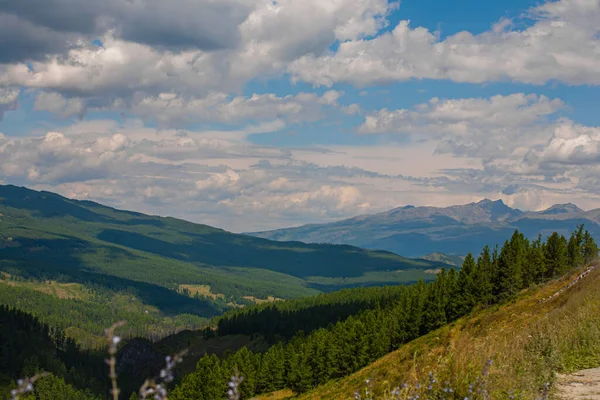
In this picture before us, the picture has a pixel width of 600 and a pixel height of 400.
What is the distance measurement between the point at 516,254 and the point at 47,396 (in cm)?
15629

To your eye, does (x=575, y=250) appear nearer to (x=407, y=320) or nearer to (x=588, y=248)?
(x=588, y=248)

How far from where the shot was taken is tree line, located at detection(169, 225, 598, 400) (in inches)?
3246

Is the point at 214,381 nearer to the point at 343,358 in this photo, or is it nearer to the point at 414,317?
the point at 343,358

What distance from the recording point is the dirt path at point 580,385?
11984mm

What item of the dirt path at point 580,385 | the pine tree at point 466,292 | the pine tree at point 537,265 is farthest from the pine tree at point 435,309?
the dirt path at point 580,385

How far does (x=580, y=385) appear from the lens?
1288 centimetres

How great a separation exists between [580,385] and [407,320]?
8563 centimetres

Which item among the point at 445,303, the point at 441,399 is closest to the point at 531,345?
the point at 441,399

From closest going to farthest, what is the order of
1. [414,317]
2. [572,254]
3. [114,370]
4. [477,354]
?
[114,370]
[477,354]
[572,254]
[414,317]

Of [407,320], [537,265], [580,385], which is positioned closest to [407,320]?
[407,320]

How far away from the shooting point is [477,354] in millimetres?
14812

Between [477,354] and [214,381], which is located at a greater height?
[477,354]

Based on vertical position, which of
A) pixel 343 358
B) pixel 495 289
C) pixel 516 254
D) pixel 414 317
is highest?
pixel 516 254

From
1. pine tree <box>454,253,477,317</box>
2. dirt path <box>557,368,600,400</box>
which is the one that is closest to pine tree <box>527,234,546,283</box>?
pine tree <box>454,253,477,317</box>
